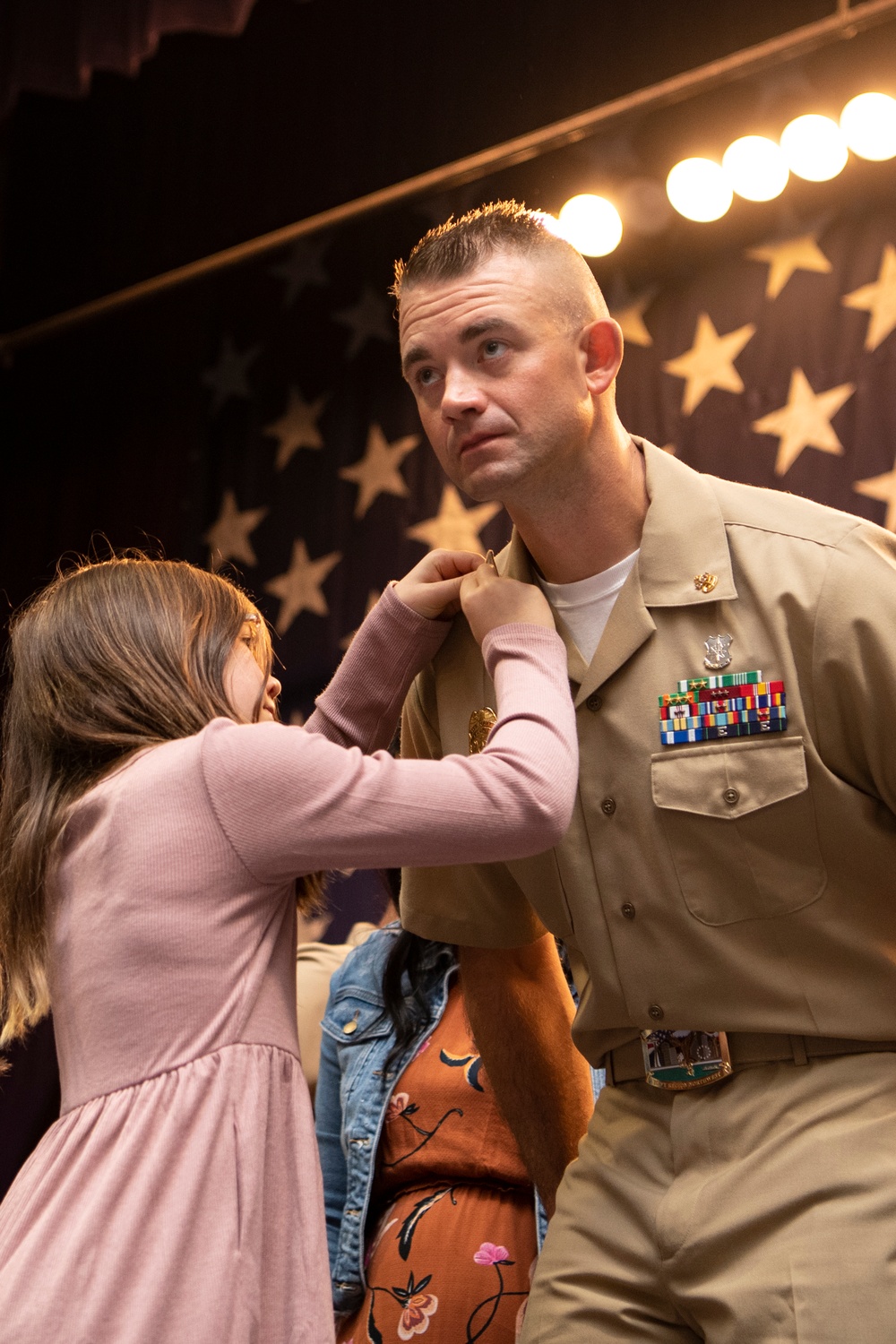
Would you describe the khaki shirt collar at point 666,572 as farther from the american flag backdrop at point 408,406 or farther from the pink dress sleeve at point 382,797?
the american flag backdrop at point 408,406

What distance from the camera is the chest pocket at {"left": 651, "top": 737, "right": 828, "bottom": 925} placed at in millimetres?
1569

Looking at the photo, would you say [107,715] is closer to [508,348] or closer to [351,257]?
[508,348]

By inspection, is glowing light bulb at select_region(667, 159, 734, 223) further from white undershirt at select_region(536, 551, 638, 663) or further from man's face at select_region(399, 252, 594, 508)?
white undershirt at select_region(536, 551, 638, 663)

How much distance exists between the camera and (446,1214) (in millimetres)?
2150

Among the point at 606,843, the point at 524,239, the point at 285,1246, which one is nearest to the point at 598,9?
the point at 524,239

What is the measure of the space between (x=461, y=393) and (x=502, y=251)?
22 cm

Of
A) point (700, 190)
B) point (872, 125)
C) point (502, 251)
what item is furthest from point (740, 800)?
point (700, 190)

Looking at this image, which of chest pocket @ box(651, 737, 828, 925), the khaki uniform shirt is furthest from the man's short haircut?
chest pocket @ box(651, 737, 828, 925)

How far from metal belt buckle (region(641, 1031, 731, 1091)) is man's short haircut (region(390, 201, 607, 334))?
874mm

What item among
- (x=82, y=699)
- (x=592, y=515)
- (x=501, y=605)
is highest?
(x=592, y=515)

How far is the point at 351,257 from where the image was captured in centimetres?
462

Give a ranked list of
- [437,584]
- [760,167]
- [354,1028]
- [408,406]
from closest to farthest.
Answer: [437,584]
[354,1028]
[760,167]
[408,406]

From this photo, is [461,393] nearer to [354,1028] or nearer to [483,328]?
[483,328]

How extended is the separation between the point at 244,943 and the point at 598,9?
278 centimetres
